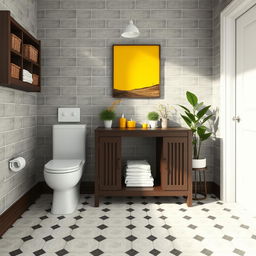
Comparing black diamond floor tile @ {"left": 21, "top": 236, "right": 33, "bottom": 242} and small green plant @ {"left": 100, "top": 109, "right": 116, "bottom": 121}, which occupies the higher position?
small green plant @ {"left": 100, "top": 109, "right": 116, "bottom": 121}

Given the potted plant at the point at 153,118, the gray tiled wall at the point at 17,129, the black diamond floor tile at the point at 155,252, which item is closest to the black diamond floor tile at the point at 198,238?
the black diamond floor tile at the point at 155,252

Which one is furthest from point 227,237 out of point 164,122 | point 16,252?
point 16,252

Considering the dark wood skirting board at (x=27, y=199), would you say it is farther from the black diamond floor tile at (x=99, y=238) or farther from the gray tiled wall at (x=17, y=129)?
the black diamond floor tile at (x=99, y=238)

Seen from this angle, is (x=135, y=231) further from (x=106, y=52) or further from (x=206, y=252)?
(x=106, y=52)

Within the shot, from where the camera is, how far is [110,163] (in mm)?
2820

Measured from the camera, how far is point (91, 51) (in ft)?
10.7

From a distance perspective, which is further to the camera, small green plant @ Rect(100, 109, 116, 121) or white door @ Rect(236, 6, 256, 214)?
small green plant @ Rect(100, 109, 116, 121)

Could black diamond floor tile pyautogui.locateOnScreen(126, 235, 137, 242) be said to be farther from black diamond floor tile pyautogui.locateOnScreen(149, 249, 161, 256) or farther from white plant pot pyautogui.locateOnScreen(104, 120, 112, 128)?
white plant pot pyautogui.locateOnScreen(104, 120, 112, 128)

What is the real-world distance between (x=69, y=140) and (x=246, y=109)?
6.60 ft

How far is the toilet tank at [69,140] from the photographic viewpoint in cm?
308

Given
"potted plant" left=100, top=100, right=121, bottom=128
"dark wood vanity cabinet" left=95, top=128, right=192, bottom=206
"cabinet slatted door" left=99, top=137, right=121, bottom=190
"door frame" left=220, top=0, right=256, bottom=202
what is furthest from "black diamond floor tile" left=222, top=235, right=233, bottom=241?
"potted plant" left=100, top=100, right=121, bottom=128

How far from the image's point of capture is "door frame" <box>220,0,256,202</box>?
2867mm

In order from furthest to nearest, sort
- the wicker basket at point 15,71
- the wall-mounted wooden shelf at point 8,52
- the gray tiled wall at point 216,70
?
the gray tiled wall at point 216,70 → the wicker basket at point 15,71 → the wall-mounted wooden shelf at point 8,52

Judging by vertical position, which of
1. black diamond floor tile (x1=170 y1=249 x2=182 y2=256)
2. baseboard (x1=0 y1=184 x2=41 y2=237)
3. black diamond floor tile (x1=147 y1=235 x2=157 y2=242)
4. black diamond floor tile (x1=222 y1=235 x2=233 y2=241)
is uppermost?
baseboard (x1=0 y1=184 x2=41 y2=237)
